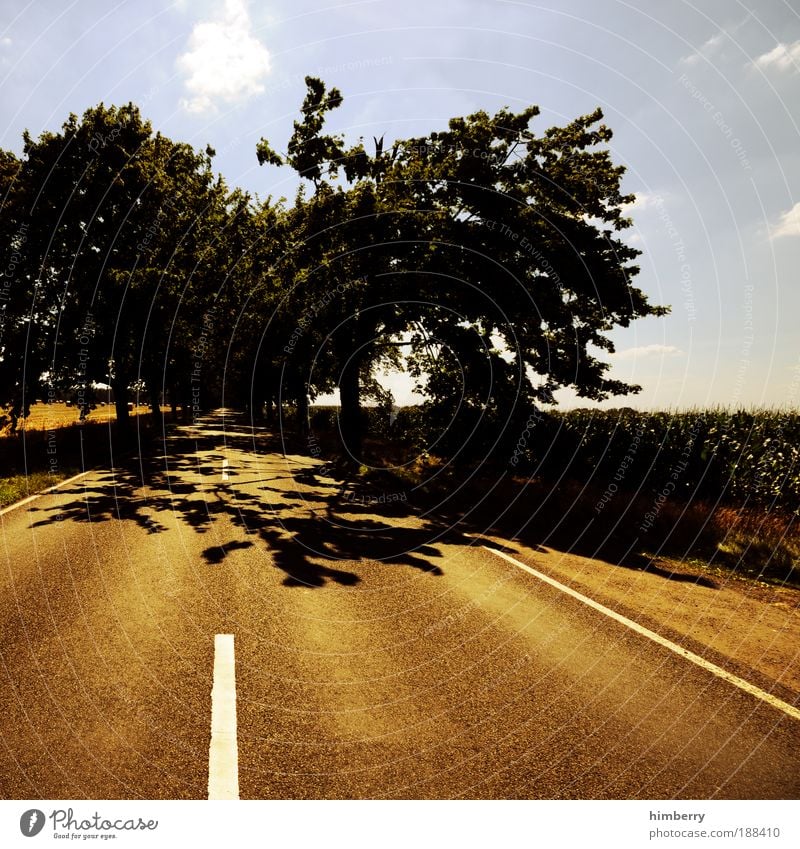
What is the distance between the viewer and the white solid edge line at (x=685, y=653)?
4785 mm

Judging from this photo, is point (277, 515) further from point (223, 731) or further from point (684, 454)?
point (684, 454)

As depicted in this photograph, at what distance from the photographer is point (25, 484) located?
1331 centimetres

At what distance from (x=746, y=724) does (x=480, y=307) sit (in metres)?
15.1

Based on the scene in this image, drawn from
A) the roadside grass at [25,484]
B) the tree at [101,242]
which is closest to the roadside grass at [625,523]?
the roadside grass at [25,484]

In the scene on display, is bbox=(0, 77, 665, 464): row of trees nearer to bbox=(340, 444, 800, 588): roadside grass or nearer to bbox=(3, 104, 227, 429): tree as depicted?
bbox=(3, 104, 227, 429): tree

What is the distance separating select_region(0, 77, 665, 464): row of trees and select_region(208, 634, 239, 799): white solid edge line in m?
14.0

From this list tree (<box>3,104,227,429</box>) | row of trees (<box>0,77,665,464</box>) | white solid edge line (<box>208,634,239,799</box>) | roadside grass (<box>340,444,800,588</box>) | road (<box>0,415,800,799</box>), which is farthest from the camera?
tree (<box>3,104,227,429</box>)

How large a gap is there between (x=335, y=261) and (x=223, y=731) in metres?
18.1

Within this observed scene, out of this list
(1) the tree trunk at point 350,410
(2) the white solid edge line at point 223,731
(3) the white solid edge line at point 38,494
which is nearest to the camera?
(2) the white solid edge line at point 223,731

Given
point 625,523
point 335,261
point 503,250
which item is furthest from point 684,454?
point 335,261

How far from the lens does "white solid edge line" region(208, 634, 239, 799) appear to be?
3.34 m

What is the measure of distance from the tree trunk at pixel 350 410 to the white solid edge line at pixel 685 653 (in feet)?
54.7

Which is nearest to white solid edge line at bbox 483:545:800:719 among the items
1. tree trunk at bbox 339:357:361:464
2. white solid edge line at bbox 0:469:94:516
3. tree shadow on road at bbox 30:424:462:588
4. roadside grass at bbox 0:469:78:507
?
tree shadow on road at bbox 30:424:462:588

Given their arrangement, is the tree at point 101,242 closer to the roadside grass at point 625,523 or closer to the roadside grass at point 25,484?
the roadside grass at point 25,484
